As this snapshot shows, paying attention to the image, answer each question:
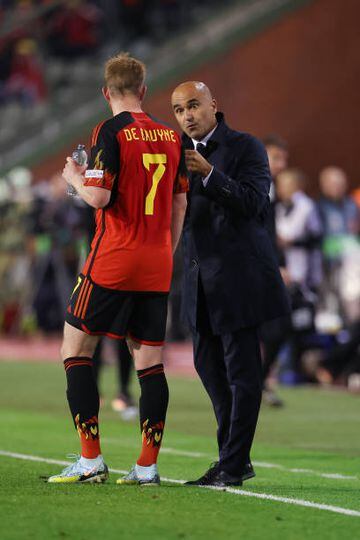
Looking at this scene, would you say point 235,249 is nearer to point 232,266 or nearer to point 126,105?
point 232,266

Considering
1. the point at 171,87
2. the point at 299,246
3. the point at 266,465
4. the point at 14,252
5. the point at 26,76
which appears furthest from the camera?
the point at 26,76

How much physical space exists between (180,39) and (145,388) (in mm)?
16716

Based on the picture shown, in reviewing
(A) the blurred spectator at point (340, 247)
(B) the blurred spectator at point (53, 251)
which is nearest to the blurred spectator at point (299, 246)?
(A) the blurred spectator at point (340, 247)

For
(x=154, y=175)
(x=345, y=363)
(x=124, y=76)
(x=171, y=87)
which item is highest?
(x=171, y=87)

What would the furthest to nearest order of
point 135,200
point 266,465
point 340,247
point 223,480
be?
1. point 340,247
2. point 266,465
3. point 223,480
4. point 135,200

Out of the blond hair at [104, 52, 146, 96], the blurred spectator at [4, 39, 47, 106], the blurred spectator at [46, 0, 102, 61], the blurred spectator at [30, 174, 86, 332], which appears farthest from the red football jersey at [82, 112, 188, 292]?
the blurred spectator at [4, 39, 47, 106]

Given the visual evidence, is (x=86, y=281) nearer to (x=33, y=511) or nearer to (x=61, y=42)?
(x=33, y=511)

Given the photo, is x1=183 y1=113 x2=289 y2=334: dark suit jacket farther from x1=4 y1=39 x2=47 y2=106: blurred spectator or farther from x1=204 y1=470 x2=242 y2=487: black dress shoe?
x1=4 y1=39 x2=47 y2=106: blurred spectator

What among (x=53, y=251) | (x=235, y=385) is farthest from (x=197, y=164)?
(x=53, y=251)

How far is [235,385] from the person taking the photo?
7746mm

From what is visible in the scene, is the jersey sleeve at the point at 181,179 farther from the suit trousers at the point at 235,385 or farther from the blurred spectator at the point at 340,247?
the blurred spectator at the point at 340,247

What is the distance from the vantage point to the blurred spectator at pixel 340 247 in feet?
52.6

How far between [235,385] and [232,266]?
609mm

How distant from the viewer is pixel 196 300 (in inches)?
310
